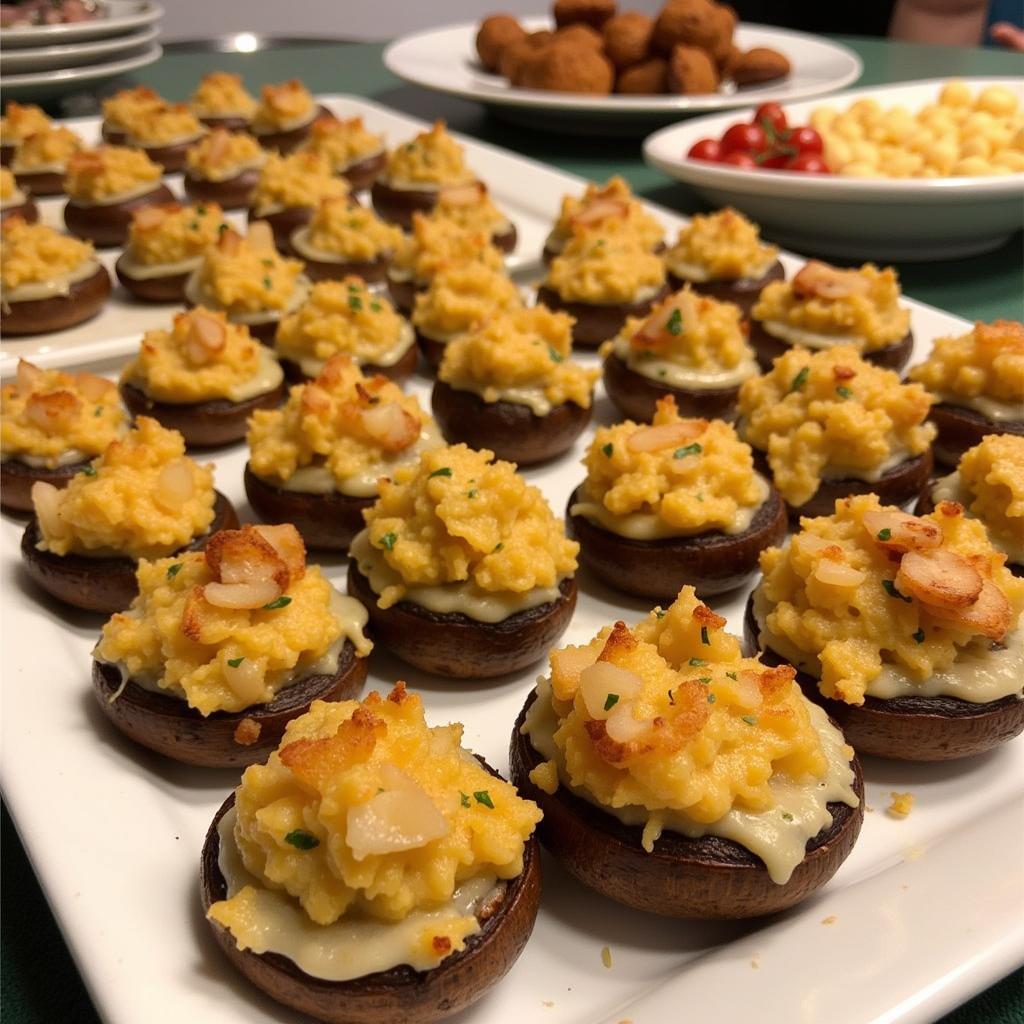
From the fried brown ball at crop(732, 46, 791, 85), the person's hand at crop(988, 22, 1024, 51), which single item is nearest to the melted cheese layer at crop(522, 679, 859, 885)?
the fried brown ball at crop(732, 46, 791, 85)

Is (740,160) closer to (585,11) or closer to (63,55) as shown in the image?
(585,11)

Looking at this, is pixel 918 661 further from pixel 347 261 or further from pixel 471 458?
pixel 347 261

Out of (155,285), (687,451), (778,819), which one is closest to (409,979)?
(778,819)

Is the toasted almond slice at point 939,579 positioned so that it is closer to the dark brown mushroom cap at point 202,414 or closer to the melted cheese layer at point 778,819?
the melted cheese layer at point 778,819

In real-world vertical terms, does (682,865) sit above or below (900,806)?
above

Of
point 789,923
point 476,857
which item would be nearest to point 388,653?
point 476,857

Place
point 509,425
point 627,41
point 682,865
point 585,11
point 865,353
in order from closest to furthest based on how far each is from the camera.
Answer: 1. point 682,865
2. point 509,425
3. point 865,353
4. point 627,41
5. point 585,11

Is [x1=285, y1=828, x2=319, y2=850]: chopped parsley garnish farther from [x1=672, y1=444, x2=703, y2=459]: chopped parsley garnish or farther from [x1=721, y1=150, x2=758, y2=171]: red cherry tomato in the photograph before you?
[x1=721, y1=150, x2=758, y2=171]: red cherry tomato

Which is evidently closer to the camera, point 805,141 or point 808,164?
point 808,164

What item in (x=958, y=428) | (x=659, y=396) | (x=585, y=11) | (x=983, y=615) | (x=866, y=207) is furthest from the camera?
(x=585, y=11)
